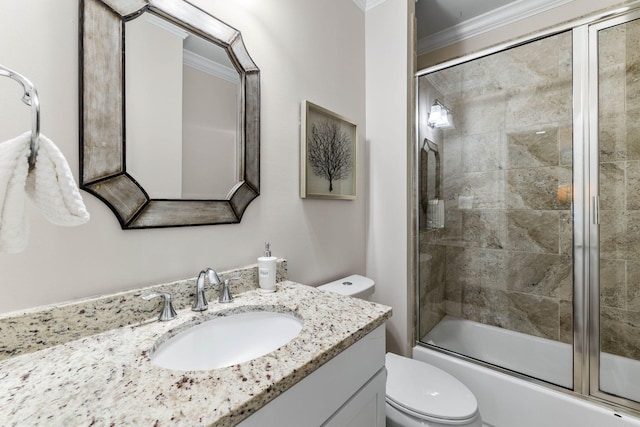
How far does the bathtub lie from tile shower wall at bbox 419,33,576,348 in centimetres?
14

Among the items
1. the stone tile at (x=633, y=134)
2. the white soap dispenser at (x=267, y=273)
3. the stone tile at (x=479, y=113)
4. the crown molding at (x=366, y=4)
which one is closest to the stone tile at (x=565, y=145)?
the stone tile at (x=633, y=134)

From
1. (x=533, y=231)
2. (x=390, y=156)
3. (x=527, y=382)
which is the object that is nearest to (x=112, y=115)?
(x=390, y=156)

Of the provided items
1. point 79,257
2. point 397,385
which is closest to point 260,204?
point 79,257

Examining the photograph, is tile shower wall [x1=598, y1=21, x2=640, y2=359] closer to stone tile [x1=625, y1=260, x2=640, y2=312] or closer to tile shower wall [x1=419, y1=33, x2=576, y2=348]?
stone tile [x1=625, y1=260, x2=640, y2=312]

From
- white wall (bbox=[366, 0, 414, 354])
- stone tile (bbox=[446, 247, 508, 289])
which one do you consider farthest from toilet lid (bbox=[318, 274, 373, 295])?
stone tile (bbox=[446, 247, 508, 289])

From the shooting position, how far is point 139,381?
1.70ft

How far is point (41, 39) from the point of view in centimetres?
66

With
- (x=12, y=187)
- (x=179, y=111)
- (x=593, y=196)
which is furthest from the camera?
(x=593, y=196)

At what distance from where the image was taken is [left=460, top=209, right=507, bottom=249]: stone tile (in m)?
1.96

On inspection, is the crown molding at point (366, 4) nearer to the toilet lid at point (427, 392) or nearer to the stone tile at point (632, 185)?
the stone tile at point (632, 185)

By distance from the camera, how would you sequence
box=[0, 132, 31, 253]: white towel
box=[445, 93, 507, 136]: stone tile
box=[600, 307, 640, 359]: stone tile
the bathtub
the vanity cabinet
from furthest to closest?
box=[445, 93, 507, 136]: stone tile < box=[600, 307, 640, 359]: stone tile < the bathtub < the vanity cabinet < box=[0, 132, 31, 253]: white towel

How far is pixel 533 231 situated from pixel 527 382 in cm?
93

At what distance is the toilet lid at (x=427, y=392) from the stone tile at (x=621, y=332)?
987 mm

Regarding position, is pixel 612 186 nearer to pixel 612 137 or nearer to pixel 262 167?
pixel 612 137
